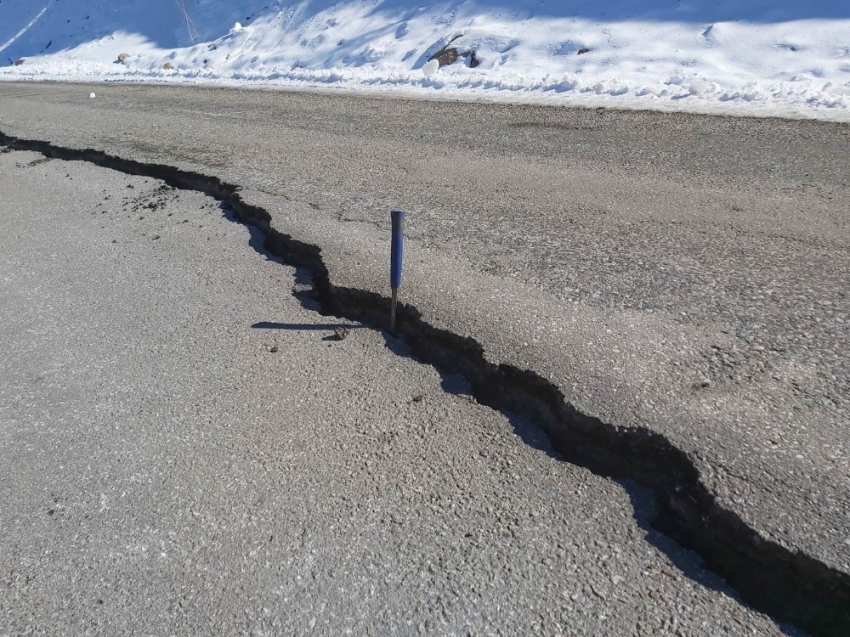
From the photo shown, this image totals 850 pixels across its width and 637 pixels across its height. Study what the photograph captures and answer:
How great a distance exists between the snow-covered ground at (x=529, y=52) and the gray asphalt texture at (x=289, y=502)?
8380 millimetres

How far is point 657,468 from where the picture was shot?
2.54 m

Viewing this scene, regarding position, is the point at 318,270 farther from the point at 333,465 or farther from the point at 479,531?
the point at 479,531

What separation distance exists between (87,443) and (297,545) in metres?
1.22

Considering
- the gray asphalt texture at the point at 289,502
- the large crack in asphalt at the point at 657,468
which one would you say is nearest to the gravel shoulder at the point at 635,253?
the large crack in asphalt at the point at 657,468

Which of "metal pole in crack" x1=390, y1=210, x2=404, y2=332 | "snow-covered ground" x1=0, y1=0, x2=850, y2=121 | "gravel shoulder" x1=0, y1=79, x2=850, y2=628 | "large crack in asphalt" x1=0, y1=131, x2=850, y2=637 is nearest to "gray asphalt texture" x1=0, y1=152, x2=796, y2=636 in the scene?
"large crack in asphalt" x1=0, y1=131, x2=850, y2=637

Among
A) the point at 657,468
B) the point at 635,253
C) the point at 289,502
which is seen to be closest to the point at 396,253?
the point at 289,502

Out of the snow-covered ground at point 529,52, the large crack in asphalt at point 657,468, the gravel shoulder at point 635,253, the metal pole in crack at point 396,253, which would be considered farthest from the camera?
the snow-covered ground at point 529,52

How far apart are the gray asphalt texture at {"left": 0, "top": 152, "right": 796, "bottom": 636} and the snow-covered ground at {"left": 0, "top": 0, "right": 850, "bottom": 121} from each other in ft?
27.5

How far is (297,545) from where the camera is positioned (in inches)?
90.0

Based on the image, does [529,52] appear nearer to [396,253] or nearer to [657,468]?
[396,253]

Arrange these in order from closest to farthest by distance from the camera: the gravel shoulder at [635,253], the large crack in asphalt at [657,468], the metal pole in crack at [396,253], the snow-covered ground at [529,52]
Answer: the large crack in asphalt at [657,468], the gravel shoulder at [635,253], the metal pole in crack at [396,253], the snow-covered ground at [529,52]

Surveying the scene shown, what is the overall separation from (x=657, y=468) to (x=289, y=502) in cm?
142

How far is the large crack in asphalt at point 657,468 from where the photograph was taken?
204 centimetres

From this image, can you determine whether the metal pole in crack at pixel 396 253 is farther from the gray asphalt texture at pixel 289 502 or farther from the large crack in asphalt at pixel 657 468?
the gray asphalt texture at pixel 289 502
